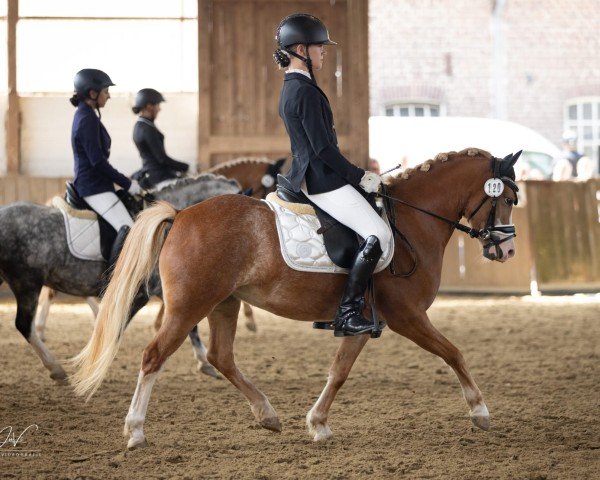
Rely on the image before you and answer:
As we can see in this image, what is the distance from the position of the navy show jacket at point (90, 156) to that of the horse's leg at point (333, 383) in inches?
104

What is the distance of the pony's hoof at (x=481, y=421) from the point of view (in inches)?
215

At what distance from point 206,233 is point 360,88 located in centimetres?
973

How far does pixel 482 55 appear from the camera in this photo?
2495 centimetres

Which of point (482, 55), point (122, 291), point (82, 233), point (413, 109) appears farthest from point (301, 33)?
point (482, 55)

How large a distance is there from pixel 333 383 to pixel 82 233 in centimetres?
261

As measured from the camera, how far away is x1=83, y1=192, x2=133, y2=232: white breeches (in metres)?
7.32

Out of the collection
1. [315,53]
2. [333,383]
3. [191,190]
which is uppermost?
[315,53]

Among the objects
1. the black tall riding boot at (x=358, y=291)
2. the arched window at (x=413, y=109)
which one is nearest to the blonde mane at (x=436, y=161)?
the black tall riding boot at (x=358, y=291)

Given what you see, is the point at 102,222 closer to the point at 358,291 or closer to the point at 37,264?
the point at 37,264

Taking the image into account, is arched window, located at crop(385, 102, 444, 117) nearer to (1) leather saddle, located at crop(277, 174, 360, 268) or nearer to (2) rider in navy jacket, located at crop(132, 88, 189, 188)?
(2) rider in navy jacket, located at crop(132, 88, 189, 188)

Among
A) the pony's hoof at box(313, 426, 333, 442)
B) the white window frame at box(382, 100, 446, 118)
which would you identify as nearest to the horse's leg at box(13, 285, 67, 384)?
the pony's hoof at box(313, 426, 333, 442)

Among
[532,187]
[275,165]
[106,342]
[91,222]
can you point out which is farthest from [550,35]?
[106,342]

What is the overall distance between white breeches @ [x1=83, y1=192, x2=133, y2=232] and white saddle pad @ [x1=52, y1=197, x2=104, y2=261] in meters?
0.07

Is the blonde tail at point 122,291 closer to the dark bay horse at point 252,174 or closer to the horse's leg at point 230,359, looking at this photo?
the horse's leg at point 230,359
